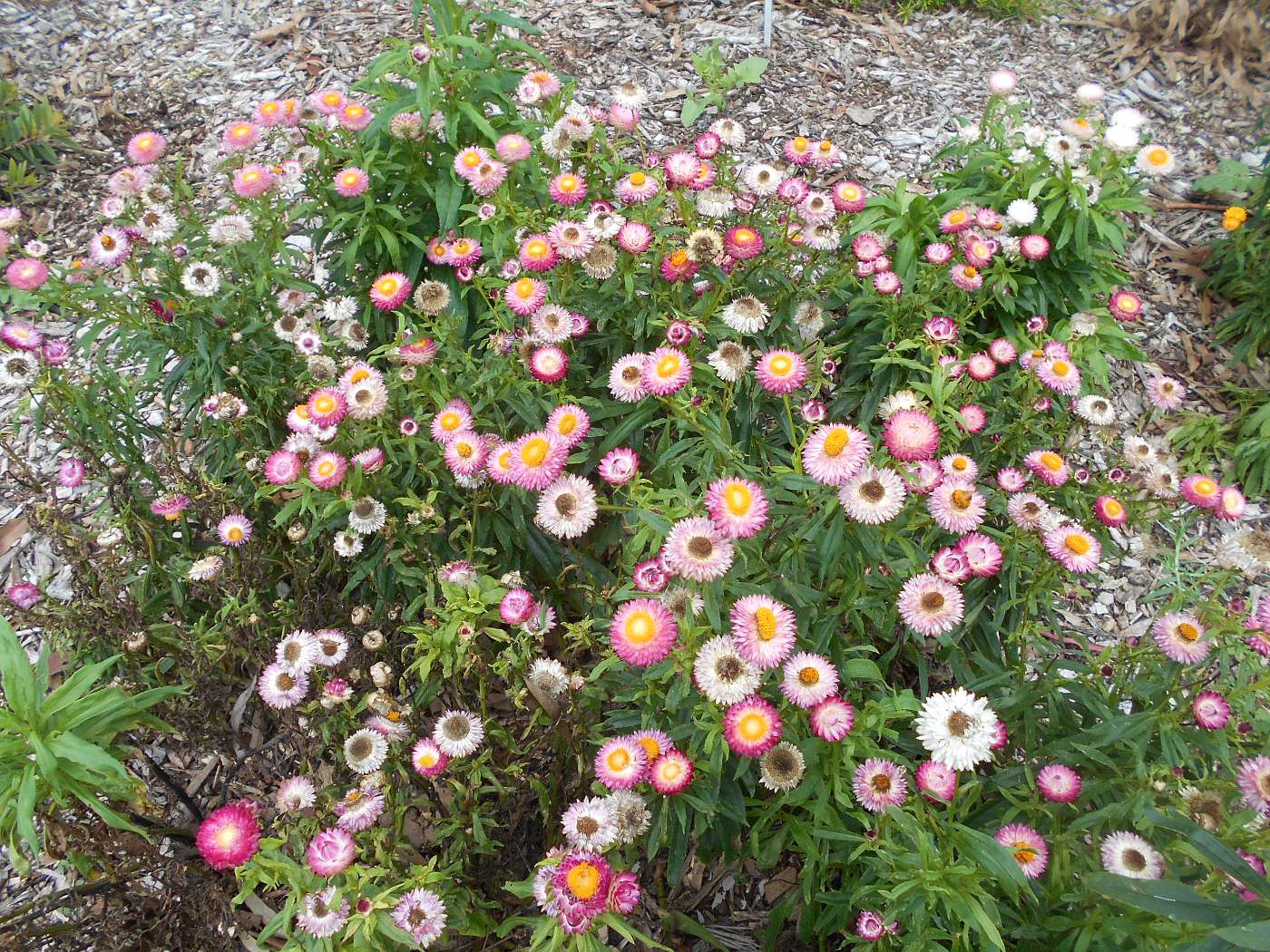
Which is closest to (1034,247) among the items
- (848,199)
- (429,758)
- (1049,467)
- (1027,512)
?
(848,199)

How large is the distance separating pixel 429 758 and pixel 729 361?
1273 millimetres

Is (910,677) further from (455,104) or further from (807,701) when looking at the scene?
(455,104)

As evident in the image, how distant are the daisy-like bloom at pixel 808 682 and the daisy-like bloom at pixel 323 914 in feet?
3.43

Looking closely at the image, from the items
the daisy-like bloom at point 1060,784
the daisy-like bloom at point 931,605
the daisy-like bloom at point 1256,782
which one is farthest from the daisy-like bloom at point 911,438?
the daisy-like bloom at point 1256,782

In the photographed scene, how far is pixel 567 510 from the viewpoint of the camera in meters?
2.13

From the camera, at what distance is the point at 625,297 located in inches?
104

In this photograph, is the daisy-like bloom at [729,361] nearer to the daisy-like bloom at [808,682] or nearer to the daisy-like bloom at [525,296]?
the daisy-like bloom at [525,296]

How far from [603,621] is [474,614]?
321 mm

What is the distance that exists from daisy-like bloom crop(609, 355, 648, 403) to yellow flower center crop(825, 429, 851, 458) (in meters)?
0.59

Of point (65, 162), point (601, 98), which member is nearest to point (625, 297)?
point (601, 98)

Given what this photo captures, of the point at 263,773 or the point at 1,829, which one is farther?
the point at 263,773

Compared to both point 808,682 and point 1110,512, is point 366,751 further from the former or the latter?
point 1110,512

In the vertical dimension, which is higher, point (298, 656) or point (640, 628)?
point (640, 628)

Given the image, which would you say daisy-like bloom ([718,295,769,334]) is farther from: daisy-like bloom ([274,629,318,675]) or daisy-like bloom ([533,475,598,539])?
daisy-like bloom ([274,629,318,675])
